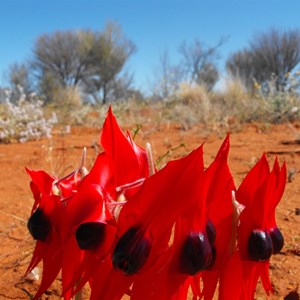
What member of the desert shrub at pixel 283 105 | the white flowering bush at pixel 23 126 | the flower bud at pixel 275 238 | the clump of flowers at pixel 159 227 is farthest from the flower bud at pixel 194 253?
the desert shrub at pixel 283 105

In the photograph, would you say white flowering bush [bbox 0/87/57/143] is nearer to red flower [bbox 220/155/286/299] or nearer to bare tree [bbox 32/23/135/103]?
red flower [bbox 220/155/286/299]

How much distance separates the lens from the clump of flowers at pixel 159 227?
1.62 ft

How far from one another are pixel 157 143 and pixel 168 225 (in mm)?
3540

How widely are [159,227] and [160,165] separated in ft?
6.03

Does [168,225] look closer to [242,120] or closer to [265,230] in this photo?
[265,230]

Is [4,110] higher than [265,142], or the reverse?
[4,110]

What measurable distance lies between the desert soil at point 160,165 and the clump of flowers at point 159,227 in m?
0.47

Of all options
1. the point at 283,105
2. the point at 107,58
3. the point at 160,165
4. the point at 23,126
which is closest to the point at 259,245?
the point at 160,165

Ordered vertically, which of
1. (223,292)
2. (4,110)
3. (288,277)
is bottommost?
(288,277)

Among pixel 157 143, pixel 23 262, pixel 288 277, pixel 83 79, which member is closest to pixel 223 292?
pixel 288 277

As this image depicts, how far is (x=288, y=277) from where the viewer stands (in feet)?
4.06

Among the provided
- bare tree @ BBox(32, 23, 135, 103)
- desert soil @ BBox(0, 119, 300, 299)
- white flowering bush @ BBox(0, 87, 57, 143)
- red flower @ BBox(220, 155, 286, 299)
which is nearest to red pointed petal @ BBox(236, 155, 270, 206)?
red flower @ BBox(220, 155, 286, 299)

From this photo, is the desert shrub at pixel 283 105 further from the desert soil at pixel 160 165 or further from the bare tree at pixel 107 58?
the bare tree at pixel 107 58

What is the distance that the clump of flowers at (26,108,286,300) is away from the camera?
1.62 feet
